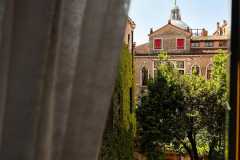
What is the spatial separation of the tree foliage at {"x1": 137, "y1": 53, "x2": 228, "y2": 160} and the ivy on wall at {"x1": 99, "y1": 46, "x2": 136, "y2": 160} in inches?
23.3

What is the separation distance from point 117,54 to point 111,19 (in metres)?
0.06

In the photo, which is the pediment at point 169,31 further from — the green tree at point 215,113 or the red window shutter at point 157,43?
the green tree at point 215,113

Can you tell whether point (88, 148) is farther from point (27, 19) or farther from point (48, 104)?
point (27, 19)

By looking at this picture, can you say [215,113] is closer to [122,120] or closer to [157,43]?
[122,120]

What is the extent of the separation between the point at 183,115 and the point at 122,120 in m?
1.94

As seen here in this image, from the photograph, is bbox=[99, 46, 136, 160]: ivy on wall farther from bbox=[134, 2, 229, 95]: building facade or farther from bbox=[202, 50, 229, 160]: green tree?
bbox=[134, 2, 229, 95]: building facade

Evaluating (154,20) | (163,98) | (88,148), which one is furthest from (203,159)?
(88,148)

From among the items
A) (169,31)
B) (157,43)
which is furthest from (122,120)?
(169,31)

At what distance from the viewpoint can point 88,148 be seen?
2.65 feet

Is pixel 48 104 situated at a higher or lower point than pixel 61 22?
lower

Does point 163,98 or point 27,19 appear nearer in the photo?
point 27,19

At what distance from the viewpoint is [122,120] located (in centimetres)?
696

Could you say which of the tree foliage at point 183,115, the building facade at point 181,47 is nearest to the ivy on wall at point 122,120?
the tree foliage at point 183,115

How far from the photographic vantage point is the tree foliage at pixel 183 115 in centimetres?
839
